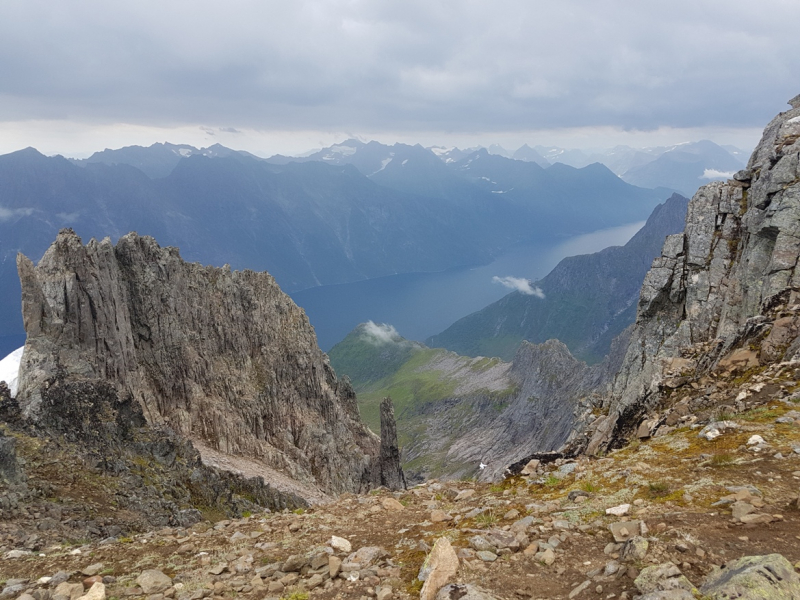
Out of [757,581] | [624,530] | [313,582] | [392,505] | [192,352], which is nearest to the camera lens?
[757,581]

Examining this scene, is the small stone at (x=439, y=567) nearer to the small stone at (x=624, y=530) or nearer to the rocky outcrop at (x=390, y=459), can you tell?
the small stone at (x=624, y=530)

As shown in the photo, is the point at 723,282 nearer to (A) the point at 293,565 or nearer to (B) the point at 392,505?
(B) the point at 392,505

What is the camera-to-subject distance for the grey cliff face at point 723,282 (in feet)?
76.2

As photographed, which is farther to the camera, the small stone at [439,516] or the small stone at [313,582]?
the small stone at [439,516]

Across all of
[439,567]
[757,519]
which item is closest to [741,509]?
[757,519]

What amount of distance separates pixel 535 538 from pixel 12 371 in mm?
48973

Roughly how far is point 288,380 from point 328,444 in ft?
41.5

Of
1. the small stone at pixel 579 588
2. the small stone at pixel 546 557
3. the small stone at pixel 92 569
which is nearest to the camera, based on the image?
the small stone at pixel 579 588

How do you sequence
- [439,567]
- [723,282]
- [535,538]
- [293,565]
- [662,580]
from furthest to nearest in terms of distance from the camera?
[723,282], [293,565], [535,538], [439,567], [662,580]

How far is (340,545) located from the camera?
11281 mm

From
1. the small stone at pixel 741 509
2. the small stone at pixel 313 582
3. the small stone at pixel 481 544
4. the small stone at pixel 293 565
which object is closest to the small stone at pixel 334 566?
the small stone at pixel 313 582

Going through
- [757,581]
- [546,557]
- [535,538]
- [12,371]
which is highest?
[757,581]

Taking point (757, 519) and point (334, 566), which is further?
point (334, 566)

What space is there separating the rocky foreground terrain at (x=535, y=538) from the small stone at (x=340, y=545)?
0.03 metres
